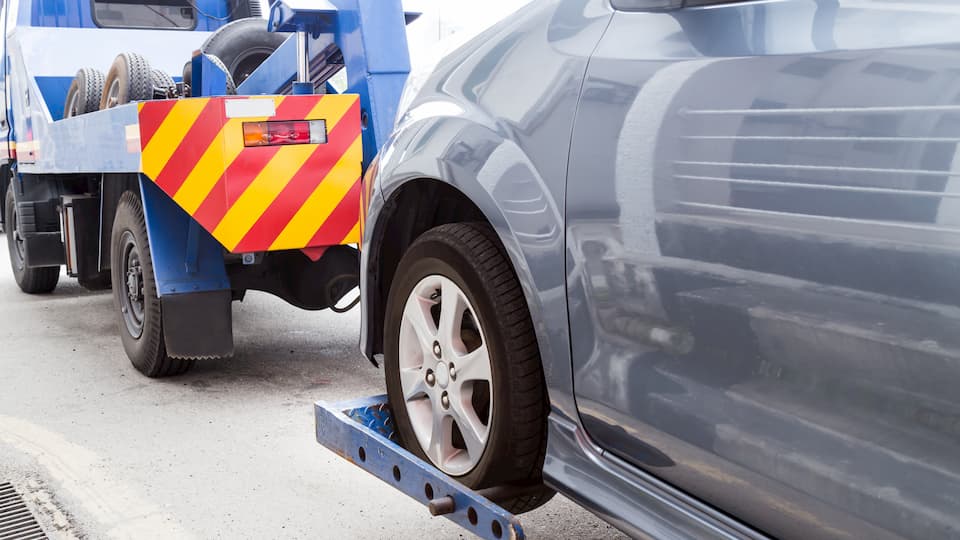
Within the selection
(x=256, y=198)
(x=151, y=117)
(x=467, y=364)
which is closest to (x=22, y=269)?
(x=151, y=117)

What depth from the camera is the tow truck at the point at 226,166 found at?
4.27 m

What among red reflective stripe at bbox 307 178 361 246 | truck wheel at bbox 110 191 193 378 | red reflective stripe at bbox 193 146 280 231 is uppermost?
red reflective stripe at bbox 193 146 280 231

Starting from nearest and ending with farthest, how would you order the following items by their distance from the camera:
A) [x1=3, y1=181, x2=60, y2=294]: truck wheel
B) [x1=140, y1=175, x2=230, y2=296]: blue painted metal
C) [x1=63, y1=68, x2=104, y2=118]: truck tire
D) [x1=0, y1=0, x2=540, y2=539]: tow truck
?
[x1=0, y1=0, x2=540, y2=539]: tow truck < [x1=140, y1=175, x2=230, y2=296]: blue painted metal < [x1=63, y1=68, x2=104, y2=118]: truck tire < [x1=3, y1=181, x2=60, y2=294]: truck wheel

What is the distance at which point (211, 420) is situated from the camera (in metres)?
4.25

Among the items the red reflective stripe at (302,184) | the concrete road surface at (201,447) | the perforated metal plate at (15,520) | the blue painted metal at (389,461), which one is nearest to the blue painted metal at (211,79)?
the red reflective stripe at (302,184)

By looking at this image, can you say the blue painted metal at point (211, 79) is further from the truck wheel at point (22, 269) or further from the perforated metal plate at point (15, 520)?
the truck wheel at point (22, 269)

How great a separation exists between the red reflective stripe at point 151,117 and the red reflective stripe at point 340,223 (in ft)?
2.83

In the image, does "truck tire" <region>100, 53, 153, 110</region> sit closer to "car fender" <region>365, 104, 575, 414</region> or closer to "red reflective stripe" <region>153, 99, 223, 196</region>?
"red reflective stripe" <region>153, 99, 223, 196</region>

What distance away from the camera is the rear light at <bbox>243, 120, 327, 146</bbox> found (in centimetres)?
424

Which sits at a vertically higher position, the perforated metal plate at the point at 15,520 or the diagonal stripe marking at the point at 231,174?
the diagonal stripe marking at the point at 231,174

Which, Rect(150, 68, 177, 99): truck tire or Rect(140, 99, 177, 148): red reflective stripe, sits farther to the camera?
Rect(150, 68, 177, 99): truck tire

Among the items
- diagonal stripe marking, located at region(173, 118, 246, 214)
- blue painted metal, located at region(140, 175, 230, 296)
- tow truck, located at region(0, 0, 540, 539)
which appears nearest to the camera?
diagonal stripe marking, located at region(173, 118, 246, 214)

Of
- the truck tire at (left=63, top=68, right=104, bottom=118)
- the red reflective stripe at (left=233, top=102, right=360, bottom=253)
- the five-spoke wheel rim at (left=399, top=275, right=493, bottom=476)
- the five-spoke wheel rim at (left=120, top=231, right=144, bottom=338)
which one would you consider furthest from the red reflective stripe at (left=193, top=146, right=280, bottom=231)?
the truck tire at (left=63, top=68, right=104, bottom=118)

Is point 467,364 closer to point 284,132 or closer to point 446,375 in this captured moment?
point 446,375
